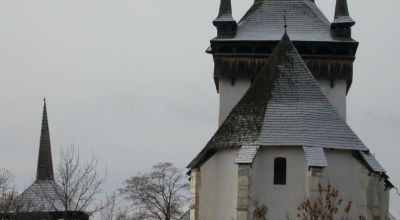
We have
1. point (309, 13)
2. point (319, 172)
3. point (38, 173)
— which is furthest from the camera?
point (309, 13)

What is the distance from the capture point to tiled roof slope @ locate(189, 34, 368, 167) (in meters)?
37.8

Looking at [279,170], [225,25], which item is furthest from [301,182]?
[225,25]

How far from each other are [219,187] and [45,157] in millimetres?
9570

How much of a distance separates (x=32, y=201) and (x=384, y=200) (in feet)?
47.1

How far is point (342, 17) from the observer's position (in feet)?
152

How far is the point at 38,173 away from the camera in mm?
43969

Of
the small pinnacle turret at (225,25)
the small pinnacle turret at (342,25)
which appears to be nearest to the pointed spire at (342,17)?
the small pinnacle turret at (342,25)

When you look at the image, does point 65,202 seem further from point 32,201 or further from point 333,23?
point 333,23

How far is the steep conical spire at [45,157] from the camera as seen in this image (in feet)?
144

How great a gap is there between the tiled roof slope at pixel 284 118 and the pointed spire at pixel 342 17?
6.70 meters

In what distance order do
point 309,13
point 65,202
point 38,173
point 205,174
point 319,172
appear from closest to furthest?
1. point 65,202
2. point 319,172
3. point 205,174
4. point 38,173
5. point 309,13

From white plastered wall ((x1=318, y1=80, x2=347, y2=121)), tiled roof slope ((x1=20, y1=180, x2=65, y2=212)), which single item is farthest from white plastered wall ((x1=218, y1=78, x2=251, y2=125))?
tiled roof slope ((x1=20, y1=180, x2=65, y2=212))

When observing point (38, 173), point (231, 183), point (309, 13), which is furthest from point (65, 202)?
point (309, 13)

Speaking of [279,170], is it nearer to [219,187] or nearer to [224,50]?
[219,187]
